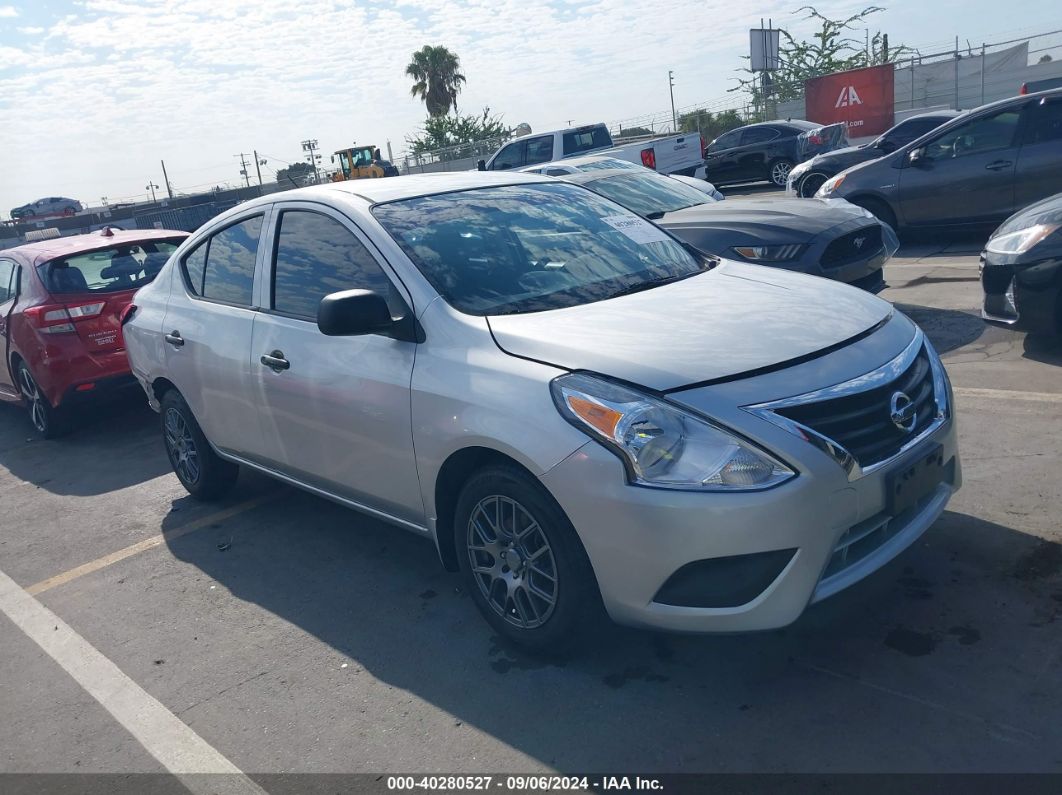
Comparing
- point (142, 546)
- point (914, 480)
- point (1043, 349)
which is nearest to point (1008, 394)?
point (1043, 349)

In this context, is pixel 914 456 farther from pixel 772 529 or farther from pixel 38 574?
pixel 38 574

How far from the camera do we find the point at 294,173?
4644 cm

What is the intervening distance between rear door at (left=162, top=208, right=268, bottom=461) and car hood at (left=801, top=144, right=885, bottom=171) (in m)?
11.1

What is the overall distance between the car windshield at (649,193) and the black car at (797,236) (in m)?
0.47

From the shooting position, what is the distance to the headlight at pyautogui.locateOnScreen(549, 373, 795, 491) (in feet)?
9.39

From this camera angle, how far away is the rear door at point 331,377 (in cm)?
377

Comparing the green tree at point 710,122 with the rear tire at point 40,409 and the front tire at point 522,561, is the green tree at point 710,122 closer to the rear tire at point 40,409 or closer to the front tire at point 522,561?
the rear tire at point 40,409

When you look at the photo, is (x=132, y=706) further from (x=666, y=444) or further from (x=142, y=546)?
(x=666, y=444)

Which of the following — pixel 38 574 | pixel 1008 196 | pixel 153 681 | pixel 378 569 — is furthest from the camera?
pixel 1008 196

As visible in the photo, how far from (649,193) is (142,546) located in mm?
5380

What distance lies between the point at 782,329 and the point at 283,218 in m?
2.48

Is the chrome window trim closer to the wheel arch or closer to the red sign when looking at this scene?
the wheel arch

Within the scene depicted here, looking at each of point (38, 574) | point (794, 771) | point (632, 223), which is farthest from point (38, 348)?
point (794, 771)

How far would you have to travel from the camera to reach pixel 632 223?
15.2 ft
